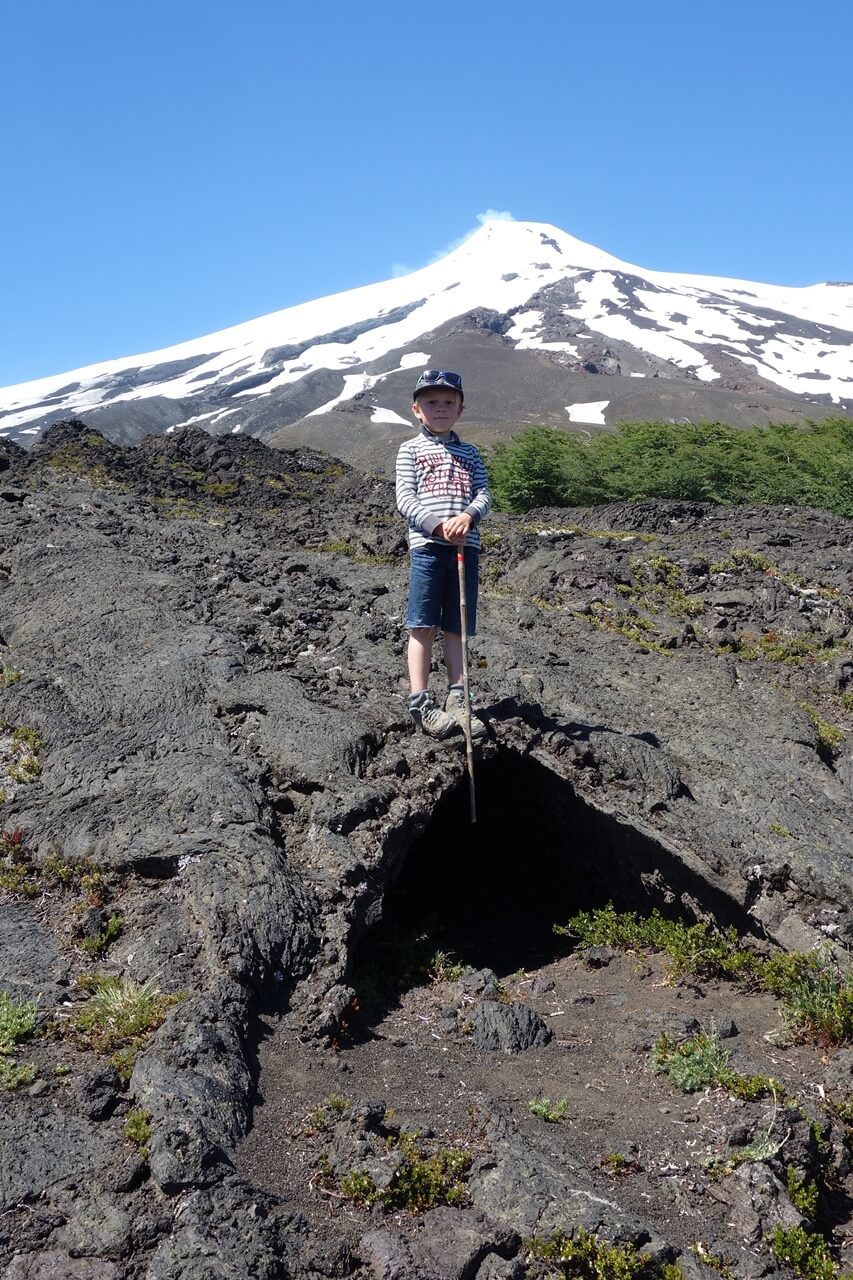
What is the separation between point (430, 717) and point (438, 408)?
2.07 meters

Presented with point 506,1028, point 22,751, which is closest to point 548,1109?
point 506,1028

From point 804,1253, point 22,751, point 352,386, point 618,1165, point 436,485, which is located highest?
point 352,386

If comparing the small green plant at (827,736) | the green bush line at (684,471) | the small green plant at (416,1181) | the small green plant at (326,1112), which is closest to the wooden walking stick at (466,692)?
the small green plant at (326,1112)

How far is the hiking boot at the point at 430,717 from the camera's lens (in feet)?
20.8

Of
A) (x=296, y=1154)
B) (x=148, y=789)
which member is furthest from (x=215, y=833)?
(x=296, y=1154)

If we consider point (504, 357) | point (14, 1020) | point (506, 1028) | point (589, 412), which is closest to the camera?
point (14, 1020)

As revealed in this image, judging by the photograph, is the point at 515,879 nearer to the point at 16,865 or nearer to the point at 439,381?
the point at 16,865

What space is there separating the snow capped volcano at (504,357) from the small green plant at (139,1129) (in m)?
70.2

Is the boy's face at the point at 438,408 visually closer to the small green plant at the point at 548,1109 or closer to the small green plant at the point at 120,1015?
the small green plant at the point at 120,1015

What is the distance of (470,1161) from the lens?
3.69 meters

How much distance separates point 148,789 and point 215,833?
2.17ft

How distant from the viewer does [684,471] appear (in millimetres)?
27984

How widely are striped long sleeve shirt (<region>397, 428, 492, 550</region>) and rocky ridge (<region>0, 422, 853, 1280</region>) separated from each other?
135cm

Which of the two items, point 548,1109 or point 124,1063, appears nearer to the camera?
point 124,1063
